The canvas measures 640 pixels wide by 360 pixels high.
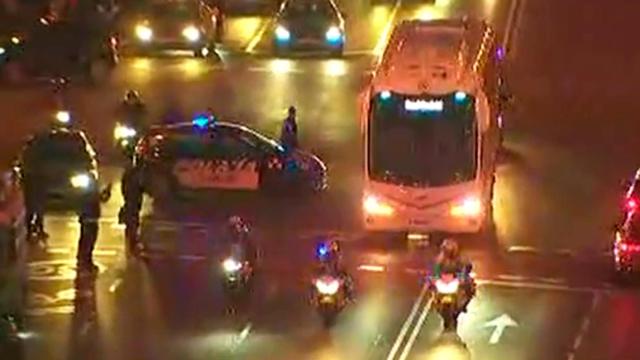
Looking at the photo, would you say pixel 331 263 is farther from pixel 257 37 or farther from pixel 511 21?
pixel 511 21

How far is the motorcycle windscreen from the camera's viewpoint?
37.1 metres

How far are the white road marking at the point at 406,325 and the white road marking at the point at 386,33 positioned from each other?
60.9 ft

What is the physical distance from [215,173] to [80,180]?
10.4 feet

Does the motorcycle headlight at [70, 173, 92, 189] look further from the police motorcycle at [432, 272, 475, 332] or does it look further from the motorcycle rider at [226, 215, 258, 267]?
the police motorcycle at [432, 272, 475, 332]

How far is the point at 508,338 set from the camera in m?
28.7

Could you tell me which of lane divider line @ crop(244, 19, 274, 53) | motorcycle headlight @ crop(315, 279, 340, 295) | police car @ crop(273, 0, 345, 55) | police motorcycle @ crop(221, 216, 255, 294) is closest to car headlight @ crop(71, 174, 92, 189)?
police motorcycle @ crop(221, 216, 255, 294)

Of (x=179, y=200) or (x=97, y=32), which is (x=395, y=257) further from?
(x=97, y=32)

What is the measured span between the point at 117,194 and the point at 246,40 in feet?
48.5

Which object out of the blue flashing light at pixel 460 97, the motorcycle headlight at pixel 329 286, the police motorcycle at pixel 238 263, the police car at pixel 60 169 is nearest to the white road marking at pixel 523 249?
the blue flashing light at pixel 460 97

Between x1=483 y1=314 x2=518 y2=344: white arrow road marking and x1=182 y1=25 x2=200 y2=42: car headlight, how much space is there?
21360 mm

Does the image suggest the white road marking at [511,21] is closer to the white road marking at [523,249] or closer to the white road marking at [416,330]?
the white road marking at [523,249]

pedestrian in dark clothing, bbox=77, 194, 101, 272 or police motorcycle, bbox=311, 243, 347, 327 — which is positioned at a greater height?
pedestrian in dark clothing, bbox=77, 194, 101, 272

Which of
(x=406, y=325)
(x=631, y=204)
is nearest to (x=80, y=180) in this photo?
(x=406, y=325)

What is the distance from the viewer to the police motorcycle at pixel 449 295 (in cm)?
Answer: 2878
